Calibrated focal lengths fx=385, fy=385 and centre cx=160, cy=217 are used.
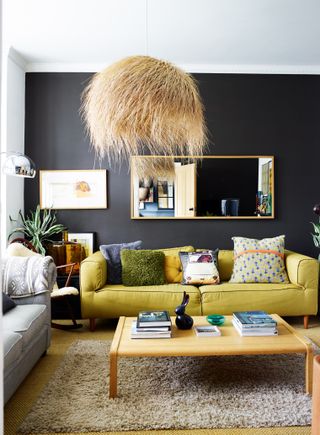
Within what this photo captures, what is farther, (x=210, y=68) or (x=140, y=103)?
(x=210, y=68)

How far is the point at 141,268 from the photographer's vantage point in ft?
12.9

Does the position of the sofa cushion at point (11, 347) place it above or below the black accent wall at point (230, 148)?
below

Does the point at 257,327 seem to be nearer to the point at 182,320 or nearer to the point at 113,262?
the point at 182,320

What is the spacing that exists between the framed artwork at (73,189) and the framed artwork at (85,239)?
34cm

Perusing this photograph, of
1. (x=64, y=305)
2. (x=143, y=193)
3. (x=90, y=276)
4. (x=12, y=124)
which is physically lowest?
(x=64, y=305)

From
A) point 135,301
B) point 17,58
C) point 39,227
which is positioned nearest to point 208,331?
point 135,301

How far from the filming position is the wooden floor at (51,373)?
6.59 ft

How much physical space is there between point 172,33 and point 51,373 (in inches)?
129

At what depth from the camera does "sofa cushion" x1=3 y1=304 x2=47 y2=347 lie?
7.99ft

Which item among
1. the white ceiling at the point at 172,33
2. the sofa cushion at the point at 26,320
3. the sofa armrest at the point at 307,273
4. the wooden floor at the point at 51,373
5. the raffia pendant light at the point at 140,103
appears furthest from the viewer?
the sofa armrest at the point at 307,273

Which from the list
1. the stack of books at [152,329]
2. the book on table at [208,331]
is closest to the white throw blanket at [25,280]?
the stack of books at [152,329]

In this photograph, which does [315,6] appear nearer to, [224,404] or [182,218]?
[182,218]

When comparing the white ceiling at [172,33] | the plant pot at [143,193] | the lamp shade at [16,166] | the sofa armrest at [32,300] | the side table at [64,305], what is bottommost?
the side table at [64,305]

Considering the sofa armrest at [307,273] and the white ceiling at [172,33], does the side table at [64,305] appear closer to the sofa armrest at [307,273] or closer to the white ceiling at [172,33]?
the sofa armrest at [307,273]
